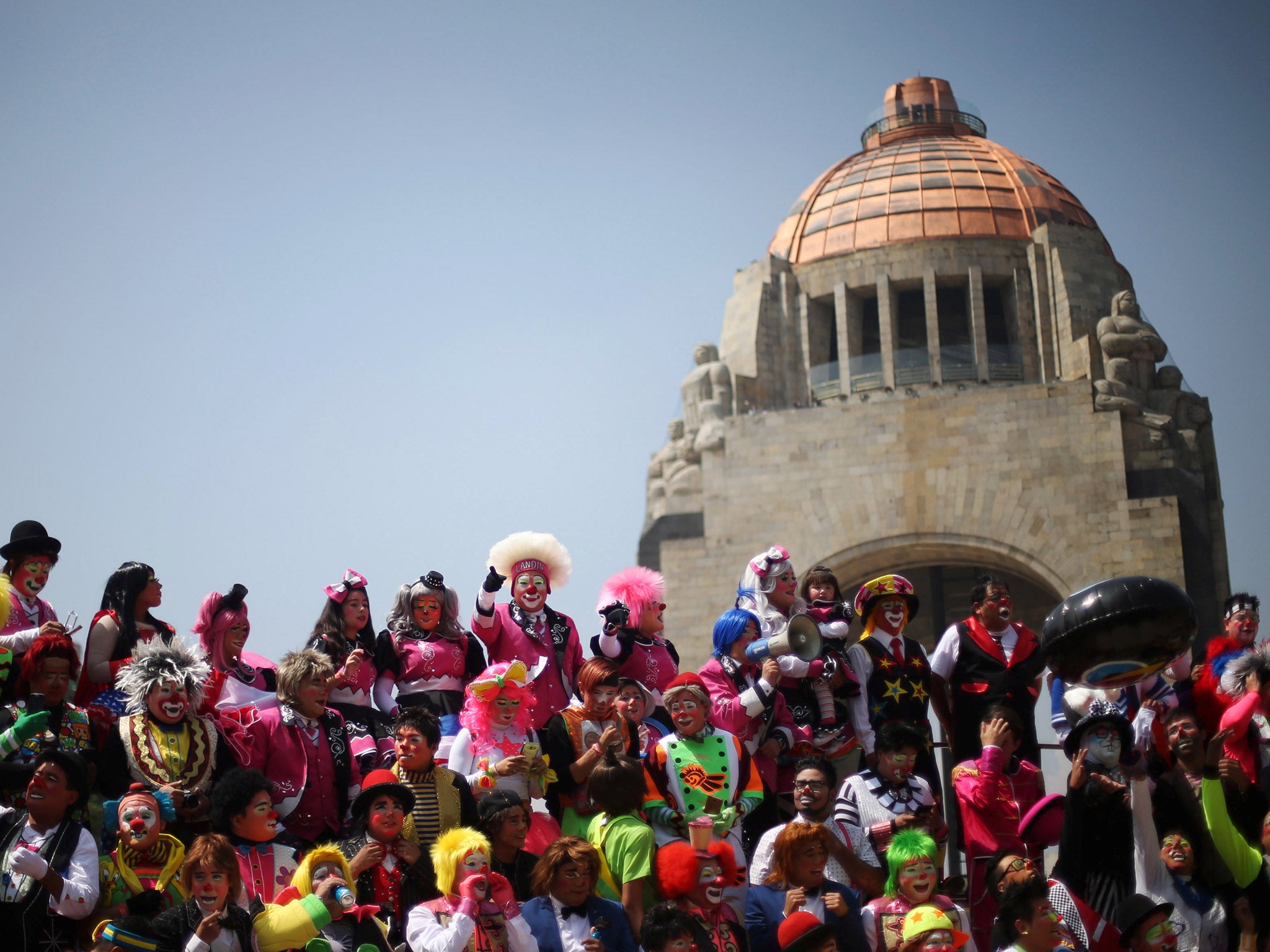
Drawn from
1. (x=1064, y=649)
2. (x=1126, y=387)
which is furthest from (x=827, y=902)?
(x=1126, y=387)

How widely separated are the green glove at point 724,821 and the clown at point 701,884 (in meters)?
0.28

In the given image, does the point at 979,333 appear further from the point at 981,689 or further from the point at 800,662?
the point at 800,662

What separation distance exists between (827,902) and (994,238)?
19.9 meters

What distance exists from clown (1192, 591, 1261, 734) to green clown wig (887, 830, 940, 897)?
8.34 ft

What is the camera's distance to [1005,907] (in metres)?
6.86

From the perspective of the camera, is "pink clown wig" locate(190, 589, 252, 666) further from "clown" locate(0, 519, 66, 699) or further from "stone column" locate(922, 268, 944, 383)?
"stone column" locate(922, 268, 944, 383)

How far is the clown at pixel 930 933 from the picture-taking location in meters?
6.65

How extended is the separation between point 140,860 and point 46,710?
3.25ft

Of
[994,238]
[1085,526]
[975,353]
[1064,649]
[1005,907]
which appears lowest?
[1005,907]

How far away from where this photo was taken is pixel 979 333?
24391mm

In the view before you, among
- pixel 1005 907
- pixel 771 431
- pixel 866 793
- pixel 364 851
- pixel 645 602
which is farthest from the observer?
pixel 771 431

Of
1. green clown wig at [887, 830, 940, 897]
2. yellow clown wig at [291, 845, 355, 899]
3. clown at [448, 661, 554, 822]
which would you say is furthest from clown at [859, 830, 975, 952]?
yellow clown wig at [291, 845, 355, 899]

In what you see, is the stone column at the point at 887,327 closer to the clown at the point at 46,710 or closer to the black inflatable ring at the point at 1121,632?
the black inflatable ring at the point at 1121,632

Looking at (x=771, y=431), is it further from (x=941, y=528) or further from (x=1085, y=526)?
(x=1085, y=526)
